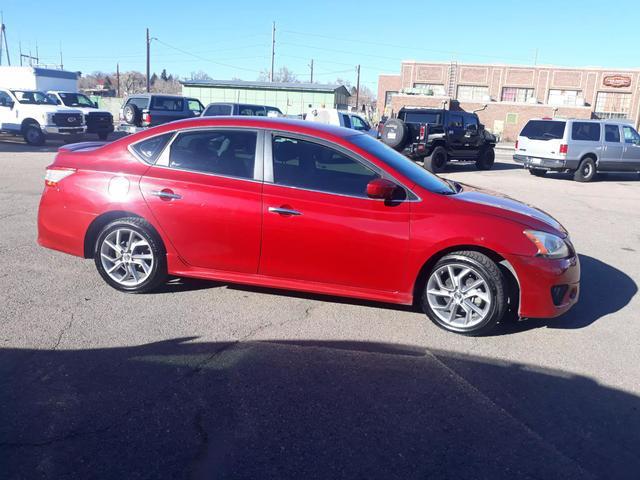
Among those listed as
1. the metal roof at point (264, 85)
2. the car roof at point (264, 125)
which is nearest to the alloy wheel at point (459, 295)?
the car roof at point (264, 125)

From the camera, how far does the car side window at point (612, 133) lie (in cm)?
1794

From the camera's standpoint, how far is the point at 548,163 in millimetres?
17641

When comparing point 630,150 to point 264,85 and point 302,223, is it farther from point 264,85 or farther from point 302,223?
point 264,85

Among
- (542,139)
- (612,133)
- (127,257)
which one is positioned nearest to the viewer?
(127,257)

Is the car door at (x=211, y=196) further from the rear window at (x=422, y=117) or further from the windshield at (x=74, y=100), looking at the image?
the windshield at (x=74, y=100)

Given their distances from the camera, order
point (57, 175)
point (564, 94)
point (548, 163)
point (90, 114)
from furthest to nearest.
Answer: point (564, 94)
point (90, 114)
point (548, 163)
point (57, 175)

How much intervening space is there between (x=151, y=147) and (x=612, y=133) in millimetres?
17000

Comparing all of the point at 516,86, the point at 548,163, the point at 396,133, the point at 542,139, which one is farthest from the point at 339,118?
the point at 516,86

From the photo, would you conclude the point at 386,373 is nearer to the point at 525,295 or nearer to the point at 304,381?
the point at 304,381

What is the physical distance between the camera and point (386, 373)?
3961mm

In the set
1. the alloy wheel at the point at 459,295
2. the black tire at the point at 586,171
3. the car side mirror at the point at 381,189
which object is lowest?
the alloy wheel at the point at 459,295

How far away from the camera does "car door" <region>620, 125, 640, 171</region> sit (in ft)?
59.6

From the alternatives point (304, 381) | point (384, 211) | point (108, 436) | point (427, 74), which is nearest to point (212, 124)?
point (384, 211)

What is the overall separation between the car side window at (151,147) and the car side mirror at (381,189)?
1985 millimetres
